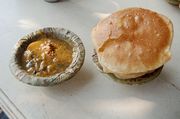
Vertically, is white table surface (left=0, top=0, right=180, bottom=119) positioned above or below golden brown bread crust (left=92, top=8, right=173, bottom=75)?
below

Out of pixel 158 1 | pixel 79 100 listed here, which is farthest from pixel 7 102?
pixel 158 1

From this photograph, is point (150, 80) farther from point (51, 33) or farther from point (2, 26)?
point (2, 26)

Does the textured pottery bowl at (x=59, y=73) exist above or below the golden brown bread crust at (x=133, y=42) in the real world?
below

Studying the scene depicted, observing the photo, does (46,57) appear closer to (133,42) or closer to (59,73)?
(59,73)

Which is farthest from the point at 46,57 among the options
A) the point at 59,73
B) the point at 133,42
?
the point at 133,42

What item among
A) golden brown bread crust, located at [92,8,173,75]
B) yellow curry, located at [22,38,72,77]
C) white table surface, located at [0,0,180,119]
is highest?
golden brown bread crust, located at [92,8,173,75]
